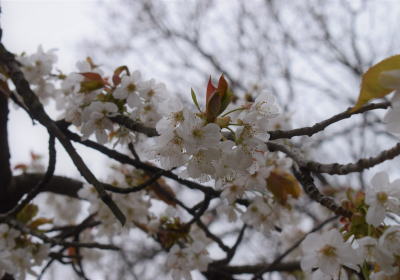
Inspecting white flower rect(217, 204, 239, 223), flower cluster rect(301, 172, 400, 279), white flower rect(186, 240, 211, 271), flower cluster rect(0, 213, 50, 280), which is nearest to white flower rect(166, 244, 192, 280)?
white flower rect(186, 240, 211, 271)

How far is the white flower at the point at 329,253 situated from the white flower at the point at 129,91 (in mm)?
880

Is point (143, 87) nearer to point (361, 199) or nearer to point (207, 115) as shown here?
point (207, 115)

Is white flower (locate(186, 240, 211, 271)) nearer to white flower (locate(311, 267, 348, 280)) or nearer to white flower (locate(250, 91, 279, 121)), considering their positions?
white flower (locate(311, 267, 348, 280))

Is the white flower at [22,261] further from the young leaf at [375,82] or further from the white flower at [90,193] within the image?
the young leaf at [375,82]

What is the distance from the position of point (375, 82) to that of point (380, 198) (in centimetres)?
39

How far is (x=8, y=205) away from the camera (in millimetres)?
1930

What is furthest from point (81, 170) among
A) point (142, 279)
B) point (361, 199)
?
point (142, 279)

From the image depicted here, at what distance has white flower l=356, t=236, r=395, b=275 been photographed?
0.75m

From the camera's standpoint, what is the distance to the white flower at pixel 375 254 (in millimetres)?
747

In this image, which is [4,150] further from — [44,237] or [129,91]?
[129,91]

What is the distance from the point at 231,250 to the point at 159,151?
138 cm

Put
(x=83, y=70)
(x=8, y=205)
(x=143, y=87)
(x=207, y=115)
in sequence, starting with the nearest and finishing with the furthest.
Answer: (x=207, y=115) → (x=143, y=87) → (x=83, y=70) → (x=8, y=205)

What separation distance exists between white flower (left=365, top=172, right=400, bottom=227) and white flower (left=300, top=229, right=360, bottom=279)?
0.09 metres

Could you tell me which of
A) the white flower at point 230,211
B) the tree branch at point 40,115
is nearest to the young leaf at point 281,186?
the white flower at point 230,211
